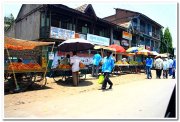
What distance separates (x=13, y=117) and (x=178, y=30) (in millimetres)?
5168

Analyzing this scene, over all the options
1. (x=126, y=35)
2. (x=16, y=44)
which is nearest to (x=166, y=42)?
(x=126, y=35)

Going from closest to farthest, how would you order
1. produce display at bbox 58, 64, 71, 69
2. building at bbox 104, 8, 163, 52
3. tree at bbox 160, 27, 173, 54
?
produce display at bbox 58, 64, 71, 69 < building at bbox 104, 8, 163, 52 < tree at bbox 160, 27, 173, 54

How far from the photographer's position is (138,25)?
1399 inches

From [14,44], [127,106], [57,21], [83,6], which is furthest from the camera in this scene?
[83,6]

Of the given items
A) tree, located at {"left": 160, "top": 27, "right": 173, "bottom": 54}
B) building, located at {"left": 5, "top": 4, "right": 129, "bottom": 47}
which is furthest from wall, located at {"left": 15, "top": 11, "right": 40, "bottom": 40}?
tree, located at {"left": 160, "top": 27, "right": 173, "bottom": 54}

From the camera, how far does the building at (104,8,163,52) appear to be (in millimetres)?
34000

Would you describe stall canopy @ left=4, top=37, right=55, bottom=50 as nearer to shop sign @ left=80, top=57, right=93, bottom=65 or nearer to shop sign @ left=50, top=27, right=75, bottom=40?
shop sign @ left=50, top=27, right=75, bottom=40

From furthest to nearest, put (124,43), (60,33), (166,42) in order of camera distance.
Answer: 1. (166,42)
2. (124,43)
3. (60,33)

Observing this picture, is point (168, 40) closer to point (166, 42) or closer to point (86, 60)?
point (166, 42)

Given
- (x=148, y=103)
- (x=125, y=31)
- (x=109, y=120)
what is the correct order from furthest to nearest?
(x=125, y=31)
(x=148, y=103)
(x=109, y=120)

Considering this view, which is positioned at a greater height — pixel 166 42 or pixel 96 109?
pixel 166 42
